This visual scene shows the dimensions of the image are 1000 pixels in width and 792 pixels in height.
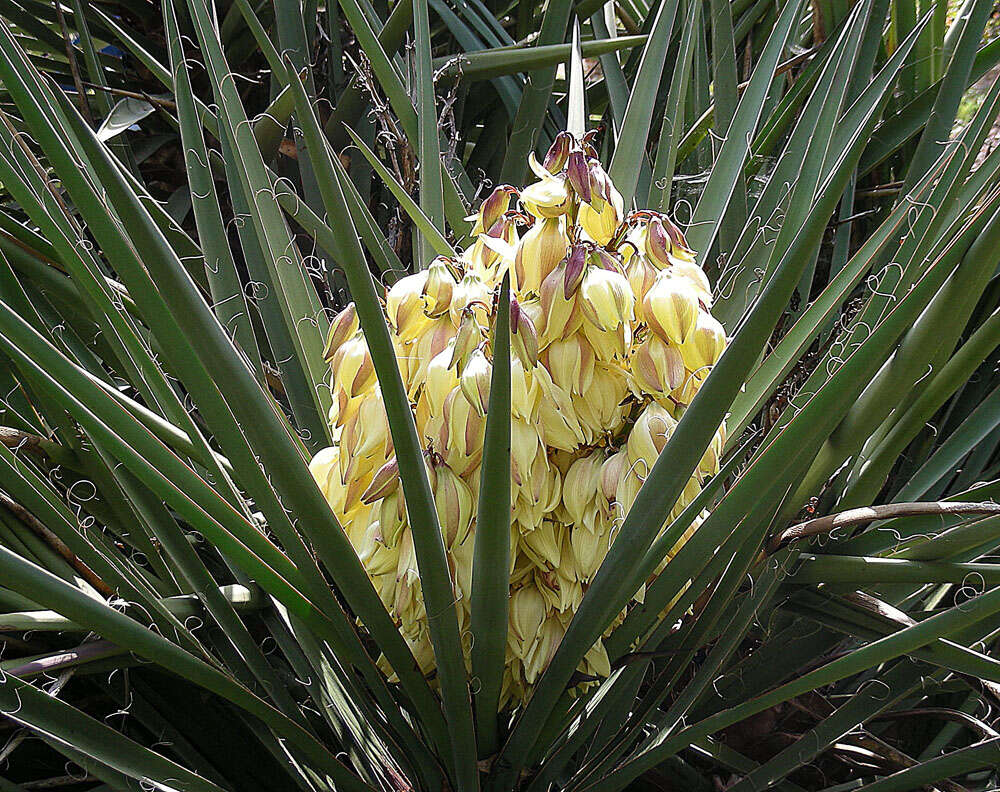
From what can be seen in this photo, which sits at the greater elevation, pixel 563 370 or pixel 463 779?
pixel 563 370

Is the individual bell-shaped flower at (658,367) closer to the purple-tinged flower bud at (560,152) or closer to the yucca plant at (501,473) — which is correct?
the yucca plant at (501,473)

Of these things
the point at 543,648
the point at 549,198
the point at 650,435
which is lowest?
the point at 543,648

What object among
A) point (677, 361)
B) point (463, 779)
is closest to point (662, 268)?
point (677, 361)

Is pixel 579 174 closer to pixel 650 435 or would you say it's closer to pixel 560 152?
pixel 560 152

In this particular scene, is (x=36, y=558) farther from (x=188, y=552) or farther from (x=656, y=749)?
(x=656, y=749)

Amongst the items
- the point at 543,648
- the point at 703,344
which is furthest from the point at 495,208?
the point at 543,648

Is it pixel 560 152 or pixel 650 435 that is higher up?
pixel 560 152

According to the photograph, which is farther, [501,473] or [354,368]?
[354,368]

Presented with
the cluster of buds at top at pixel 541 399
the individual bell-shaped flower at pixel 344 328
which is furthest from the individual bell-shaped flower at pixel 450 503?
the individual bell-shaped flower at pixel 344 328

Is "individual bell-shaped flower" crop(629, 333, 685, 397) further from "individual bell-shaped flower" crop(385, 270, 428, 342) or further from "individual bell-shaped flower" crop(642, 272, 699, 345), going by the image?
"individual bell-shaped flower" crop(385, 270, 428, 342)
